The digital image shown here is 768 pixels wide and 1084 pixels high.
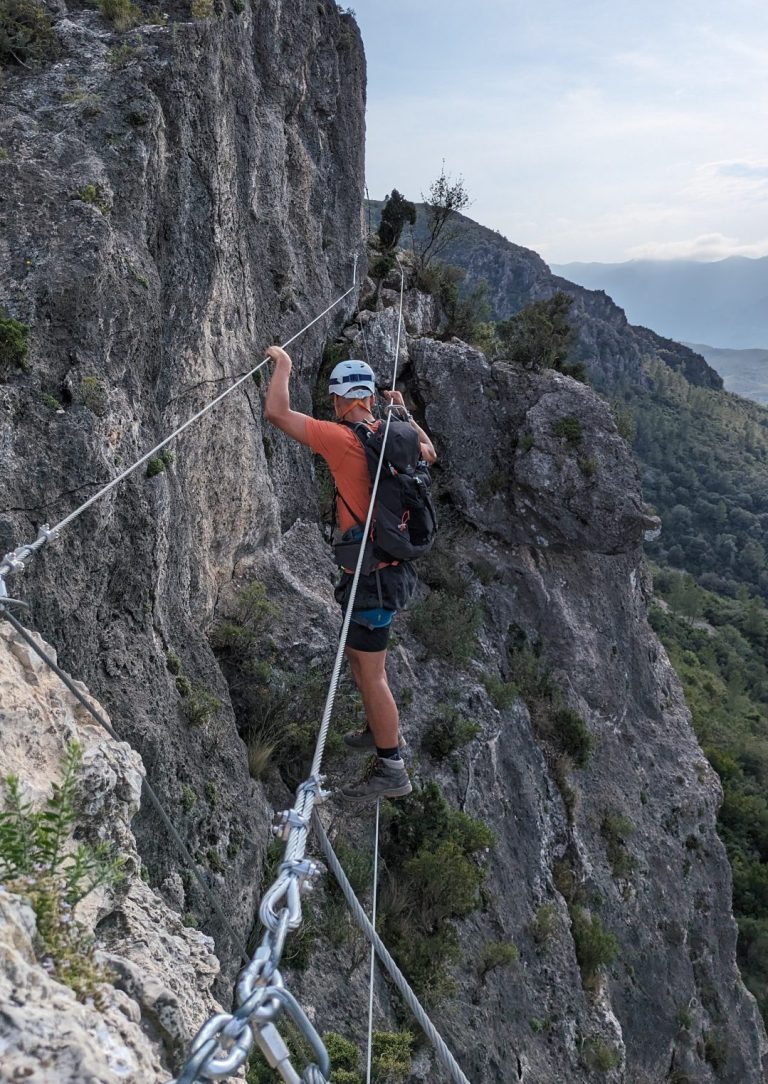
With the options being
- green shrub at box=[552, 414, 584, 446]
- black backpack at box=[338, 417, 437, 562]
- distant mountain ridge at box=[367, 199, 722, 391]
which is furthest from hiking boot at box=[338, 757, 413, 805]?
distant mountain ridge at box=[367, 199, 722, 391]

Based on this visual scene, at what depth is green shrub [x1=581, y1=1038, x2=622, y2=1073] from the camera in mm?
11062

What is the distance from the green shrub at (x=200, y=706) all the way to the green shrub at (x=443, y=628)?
25.0 feet

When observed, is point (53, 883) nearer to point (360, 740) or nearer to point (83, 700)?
point (83, 700)

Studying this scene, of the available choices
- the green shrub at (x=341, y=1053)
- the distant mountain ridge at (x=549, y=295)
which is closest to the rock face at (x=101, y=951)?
the green shrub at (x=341, y=1053)

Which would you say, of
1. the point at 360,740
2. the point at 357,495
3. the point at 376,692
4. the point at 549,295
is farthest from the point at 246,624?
the point at 549,295

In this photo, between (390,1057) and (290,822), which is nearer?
(290,822)

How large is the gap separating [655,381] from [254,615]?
123079 millimetres

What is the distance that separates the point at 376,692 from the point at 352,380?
2535 millimetres

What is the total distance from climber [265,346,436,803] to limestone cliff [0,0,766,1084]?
4.41ft

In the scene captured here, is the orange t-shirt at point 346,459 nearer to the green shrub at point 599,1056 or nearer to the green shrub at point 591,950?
the green shrub at point 599,1056

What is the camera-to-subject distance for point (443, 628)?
1377cm

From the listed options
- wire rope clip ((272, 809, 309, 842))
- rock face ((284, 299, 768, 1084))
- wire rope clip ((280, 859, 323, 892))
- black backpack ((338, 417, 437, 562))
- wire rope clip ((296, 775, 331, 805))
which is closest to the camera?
wire rope clip ((280, 859, 323, 892))

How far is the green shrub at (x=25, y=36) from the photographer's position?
6.62m

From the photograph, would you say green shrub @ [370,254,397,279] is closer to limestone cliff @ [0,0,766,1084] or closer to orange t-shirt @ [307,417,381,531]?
limestone cliff @ [0,0,766,1084]
